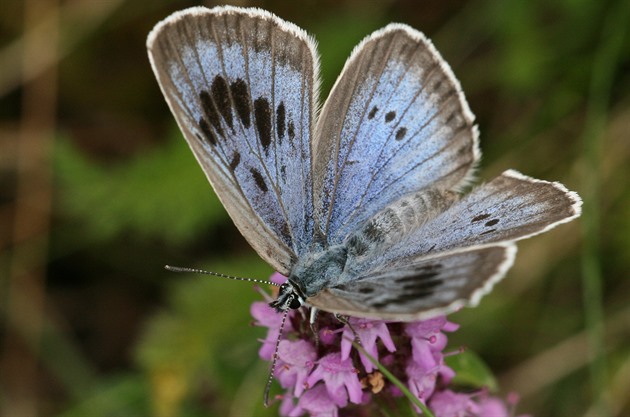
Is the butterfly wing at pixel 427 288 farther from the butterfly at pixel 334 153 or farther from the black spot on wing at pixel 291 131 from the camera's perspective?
the black spot on wing at pixel 291 131

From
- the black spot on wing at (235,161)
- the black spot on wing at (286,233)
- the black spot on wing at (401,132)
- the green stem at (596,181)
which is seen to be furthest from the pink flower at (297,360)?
the green stem at (596,181)

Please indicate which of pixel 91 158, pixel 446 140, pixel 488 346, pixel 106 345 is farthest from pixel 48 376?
pixel 446 140

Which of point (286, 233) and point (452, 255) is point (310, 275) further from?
point (452, 255)

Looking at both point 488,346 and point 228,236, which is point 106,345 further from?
point 488,346

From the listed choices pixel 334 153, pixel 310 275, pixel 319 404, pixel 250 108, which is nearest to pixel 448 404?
pixel 319 404

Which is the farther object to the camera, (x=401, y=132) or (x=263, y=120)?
(x=401, y=132)

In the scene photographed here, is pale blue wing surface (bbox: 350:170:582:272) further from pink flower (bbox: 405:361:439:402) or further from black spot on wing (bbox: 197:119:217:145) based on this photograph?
black spot on wing (bbox: 197:119:217:145)

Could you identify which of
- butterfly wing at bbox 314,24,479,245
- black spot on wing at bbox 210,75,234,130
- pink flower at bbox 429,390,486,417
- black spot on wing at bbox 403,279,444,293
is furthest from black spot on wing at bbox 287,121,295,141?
pink flower at bbox 429,390,486,417
